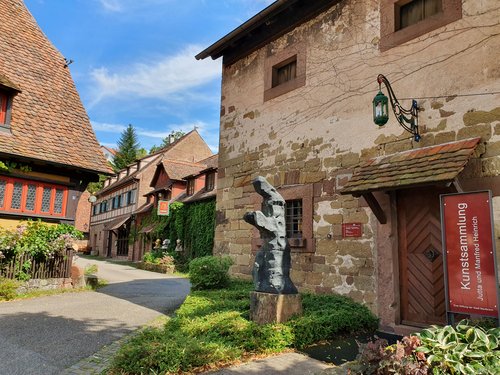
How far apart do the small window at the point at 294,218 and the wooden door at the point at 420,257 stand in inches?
96.2

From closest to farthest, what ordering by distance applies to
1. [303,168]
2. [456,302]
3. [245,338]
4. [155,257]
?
[456,302]
[245,338]
[303,168]
[155,257]

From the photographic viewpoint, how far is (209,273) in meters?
8.96

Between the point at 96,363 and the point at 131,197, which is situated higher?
the point at 131,197

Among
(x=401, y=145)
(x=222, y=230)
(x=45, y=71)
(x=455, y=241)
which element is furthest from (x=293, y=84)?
(x=45, y=71)

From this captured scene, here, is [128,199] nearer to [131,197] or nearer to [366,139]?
[131,197]

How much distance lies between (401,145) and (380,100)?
1.15m

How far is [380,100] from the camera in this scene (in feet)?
19.5

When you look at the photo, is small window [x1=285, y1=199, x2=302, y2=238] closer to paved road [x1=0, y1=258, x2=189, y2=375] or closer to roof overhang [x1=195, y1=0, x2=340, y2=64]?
paved road [x1=0, y1=258, x2=189, y2=375]

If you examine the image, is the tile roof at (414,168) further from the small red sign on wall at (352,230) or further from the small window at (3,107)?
the small window at (3,107)

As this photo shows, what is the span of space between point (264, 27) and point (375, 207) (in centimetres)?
592

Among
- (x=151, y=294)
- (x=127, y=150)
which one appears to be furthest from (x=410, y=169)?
(x=127, y=150)

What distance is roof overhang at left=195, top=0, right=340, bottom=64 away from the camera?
8.89 meters

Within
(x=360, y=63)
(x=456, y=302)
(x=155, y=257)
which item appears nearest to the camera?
(x=456, y=302)

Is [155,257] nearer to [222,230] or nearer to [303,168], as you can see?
[222,230]
